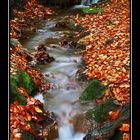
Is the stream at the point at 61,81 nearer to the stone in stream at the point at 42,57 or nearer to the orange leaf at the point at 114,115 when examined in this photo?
the stone in stream at the point at 42,57

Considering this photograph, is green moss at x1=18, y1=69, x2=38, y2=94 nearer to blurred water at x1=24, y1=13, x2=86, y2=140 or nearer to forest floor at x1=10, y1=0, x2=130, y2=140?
forest floor at x1=10, y1=0, x2=130, y2=140

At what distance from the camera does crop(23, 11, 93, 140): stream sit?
6.49 m

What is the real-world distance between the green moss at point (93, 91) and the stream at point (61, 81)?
195mm

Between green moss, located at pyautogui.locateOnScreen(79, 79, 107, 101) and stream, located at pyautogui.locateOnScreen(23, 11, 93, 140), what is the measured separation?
195 mm

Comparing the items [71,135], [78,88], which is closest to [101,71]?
[78,88]

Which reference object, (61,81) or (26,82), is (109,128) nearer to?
(26,82)

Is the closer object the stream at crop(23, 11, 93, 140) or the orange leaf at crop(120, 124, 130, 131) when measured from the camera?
the orange leaf at crop(120, 124, 130, 131)

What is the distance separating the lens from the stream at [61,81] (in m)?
6.49

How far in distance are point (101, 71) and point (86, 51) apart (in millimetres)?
2247

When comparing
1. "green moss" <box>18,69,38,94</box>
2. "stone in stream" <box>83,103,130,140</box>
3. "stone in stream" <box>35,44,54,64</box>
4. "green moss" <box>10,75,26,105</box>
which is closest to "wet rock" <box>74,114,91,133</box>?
"stone in stream" <box>83,103,130,140</box>

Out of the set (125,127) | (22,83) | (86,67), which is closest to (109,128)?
(125,127)

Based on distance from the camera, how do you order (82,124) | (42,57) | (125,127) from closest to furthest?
(125,127) → (82,124) → (42,57)

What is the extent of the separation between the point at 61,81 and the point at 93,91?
1398mm

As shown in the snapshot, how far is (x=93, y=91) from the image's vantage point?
23.2ft
